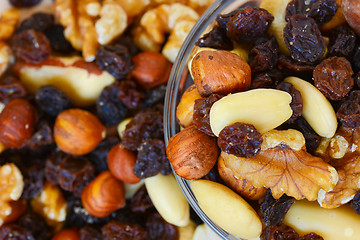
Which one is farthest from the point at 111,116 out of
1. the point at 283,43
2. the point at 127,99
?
the point at 283,43

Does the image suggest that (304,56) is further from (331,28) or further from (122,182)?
(122,182)

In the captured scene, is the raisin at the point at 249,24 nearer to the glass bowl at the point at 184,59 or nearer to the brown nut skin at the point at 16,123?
the glass bowl at the point at 184,59

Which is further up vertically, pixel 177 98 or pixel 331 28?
pixel 331 28

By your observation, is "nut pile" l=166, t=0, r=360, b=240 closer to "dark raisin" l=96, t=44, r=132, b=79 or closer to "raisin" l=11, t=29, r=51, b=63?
"dark raisin" l=96, t=44, r=132, b=79

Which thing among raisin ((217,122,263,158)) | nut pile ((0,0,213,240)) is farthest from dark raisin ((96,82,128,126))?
raisin ((217,122,263,158))

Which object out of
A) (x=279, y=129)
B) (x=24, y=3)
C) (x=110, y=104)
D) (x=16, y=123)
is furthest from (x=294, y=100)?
(x=24, y=3)
